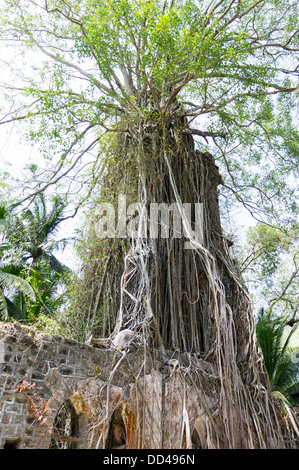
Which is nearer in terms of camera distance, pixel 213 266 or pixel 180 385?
pixel 180 385

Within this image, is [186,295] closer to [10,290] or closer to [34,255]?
[10,290]

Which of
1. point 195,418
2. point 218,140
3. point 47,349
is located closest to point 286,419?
point 195,418

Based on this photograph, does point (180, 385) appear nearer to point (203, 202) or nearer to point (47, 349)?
point (47, 349)

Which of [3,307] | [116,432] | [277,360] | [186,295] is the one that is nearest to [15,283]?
[3,307]

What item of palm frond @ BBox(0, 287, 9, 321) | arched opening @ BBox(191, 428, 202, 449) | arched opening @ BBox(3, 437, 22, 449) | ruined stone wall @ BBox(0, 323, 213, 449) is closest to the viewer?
arched opening @ BBox(3, 437, 22, 449)

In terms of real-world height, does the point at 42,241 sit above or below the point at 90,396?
above

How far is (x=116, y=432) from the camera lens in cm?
396

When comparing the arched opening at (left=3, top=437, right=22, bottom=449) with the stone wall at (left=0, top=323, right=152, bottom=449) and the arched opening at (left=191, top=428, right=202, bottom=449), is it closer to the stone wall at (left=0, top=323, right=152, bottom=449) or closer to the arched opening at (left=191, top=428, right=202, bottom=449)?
the stone wall at (left=0, top=323, right=152, bottom=449)

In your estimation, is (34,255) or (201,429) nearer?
(201,429)

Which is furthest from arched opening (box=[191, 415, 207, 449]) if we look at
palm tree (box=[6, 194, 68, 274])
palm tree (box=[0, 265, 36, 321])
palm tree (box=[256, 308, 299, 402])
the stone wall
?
palm tree (box=[6, 194, 68, 274])

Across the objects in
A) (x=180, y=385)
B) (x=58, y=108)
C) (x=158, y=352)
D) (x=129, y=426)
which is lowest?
(x=129, y=426)

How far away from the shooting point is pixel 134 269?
480 cm

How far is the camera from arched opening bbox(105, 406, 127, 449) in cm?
391

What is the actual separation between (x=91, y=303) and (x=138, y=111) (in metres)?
2.92
